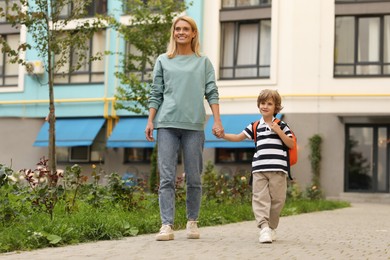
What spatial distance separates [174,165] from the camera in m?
8.30

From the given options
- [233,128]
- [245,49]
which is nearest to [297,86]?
[245,49]

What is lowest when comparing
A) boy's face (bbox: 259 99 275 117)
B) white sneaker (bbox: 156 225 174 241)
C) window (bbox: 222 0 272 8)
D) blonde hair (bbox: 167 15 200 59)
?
white sneaker (bbox: 156 225 174 241)

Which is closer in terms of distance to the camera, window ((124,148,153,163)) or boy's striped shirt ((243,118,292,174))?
boy's striped shirt ((243,118,292,174))

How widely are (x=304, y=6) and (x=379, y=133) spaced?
197 inches

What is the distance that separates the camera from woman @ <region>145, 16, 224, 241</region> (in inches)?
325

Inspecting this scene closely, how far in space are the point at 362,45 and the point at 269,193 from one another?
20551mm

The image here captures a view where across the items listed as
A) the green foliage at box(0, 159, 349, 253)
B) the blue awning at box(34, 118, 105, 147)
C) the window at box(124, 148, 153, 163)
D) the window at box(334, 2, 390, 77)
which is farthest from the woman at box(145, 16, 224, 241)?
the window at box(124, 148, 153, 163)

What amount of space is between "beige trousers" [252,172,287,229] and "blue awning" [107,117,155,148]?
821 inches

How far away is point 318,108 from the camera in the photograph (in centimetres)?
2836

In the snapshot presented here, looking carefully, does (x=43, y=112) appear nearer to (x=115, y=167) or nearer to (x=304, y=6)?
(x=115, y=167)

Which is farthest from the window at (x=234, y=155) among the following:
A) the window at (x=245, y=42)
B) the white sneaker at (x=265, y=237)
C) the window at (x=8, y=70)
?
the white sneaker at (x=265, y=237)

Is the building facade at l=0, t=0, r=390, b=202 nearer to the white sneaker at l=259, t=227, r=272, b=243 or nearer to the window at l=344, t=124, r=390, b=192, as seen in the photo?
the window at l=344, t=124, r=390, b=192

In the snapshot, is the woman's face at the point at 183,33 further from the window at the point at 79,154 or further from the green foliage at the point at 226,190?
the window at the point at 79,154

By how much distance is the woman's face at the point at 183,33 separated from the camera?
8.39 m
